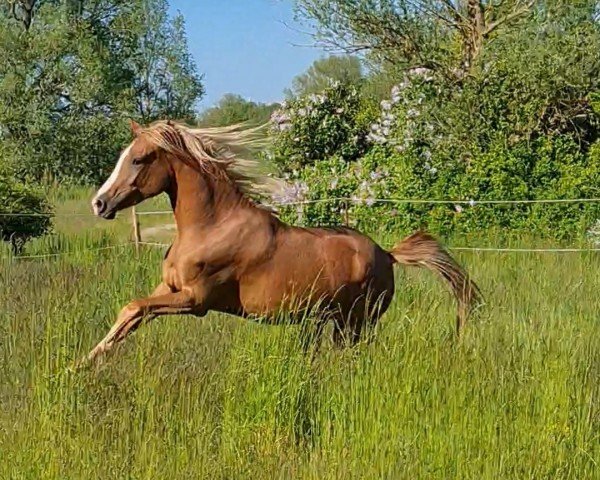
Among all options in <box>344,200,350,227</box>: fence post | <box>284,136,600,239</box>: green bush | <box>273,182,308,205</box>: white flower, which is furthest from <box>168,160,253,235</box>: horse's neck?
<box>273,182,308,205</box>: white flower

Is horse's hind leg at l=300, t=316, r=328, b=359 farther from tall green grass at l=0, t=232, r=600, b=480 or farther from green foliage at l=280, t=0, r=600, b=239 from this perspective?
green foliage at l=280, t=0, r=600, b=239

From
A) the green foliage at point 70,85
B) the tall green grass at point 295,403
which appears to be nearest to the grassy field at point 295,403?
the tall green grass at point 295,403

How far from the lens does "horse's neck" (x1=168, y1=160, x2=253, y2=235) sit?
5.77 meters

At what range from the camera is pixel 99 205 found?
561 centimetres

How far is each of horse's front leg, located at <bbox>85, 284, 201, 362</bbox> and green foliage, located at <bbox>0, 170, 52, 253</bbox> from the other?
7.30 meters

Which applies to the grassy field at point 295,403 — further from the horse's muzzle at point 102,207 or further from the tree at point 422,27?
the tree at point 422,27

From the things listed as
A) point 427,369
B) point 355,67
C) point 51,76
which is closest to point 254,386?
point 427,369

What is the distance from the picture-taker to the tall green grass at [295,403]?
3.81 meters

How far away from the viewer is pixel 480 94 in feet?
45.5

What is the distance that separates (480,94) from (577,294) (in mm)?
6335

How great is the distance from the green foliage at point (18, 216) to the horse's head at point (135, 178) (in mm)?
6940

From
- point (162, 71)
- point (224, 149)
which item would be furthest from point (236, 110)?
point (224, 149)

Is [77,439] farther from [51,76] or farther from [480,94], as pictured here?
[51,76]

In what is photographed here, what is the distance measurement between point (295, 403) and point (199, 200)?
1.77m
